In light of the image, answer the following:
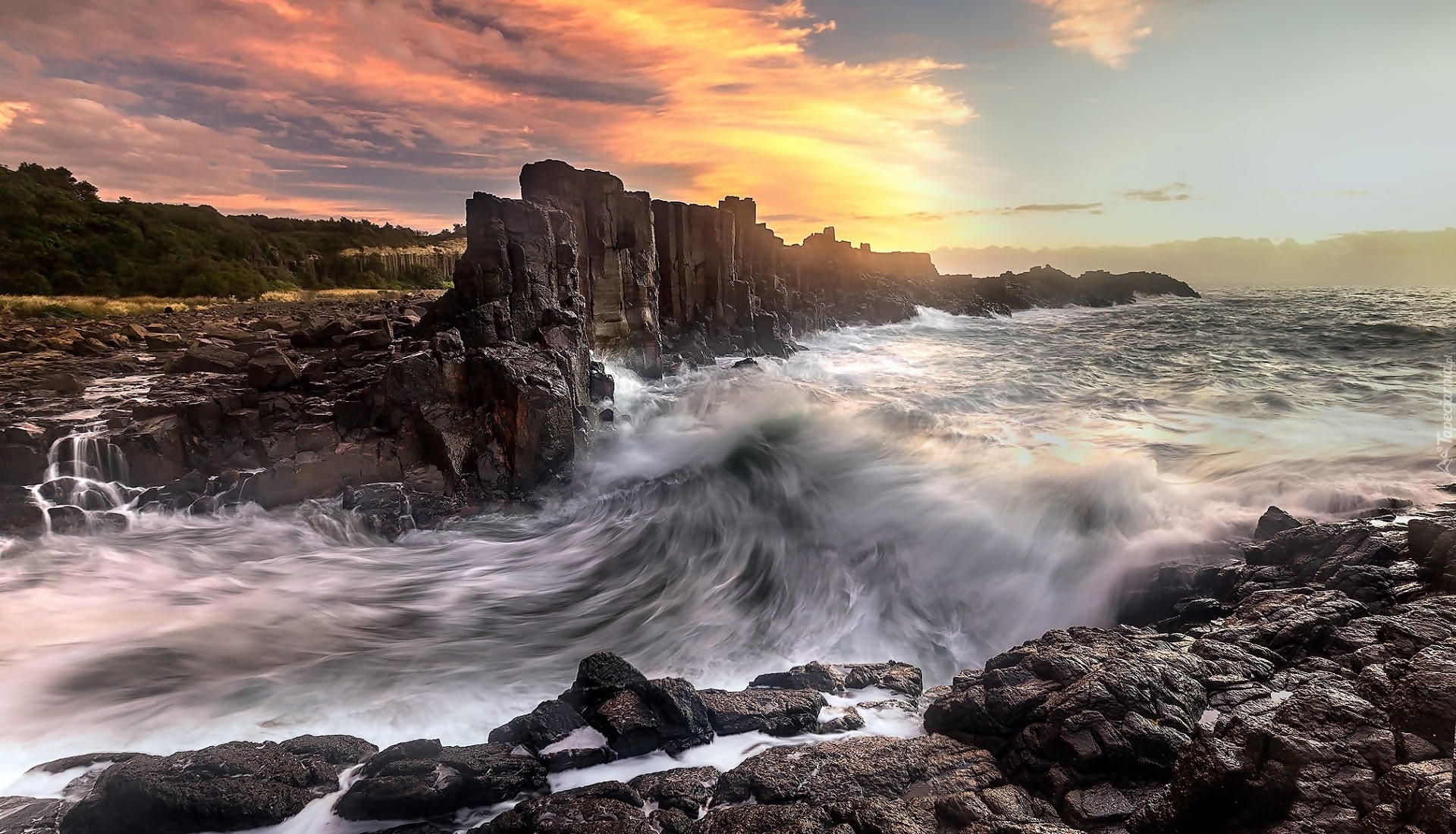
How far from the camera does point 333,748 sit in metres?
4.64

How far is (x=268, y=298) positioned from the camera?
36.4m

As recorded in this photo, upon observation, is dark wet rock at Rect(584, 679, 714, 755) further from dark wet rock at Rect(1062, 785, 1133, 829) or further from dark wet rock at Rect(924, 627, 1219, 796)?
dark wet rock at Rect(1062, 785, 1133, 829)

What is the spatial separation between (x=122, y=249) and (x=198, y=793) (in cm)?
4432

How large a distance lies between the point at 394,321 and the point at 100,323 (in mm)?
12547

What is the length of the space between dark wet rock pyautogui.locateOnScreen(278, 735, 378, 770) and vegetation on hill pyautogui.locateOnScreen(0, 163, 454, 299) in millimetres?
36362

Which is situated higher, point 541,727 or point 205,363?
point 205,363

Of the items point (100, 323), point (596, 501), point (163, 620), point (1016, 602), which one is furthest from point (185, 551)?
point (100, 323)

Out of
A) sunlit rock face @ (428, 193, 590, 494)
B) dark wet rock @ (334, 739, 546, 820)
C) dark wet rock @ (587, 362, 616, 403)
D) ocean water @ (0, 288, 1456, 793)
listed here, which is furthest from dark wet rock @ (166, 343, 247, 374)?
dark wet rock @ (334, 739, 546, 820)

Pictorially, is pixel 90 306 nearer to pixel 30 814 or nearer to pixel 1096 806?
pixel 30 814

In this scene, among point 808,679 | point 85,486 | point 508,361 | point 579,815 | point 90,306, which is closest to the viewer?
point 579,815

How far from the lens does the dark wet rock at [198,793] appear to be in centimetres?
377

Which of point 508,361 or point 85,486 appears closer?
point 85,486

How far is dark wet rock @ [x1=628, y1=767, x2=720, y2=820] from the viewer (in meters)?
3.92

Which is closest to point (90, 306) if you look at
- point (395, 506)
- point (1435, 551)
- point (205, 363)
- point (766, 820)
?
point (205, 363)
